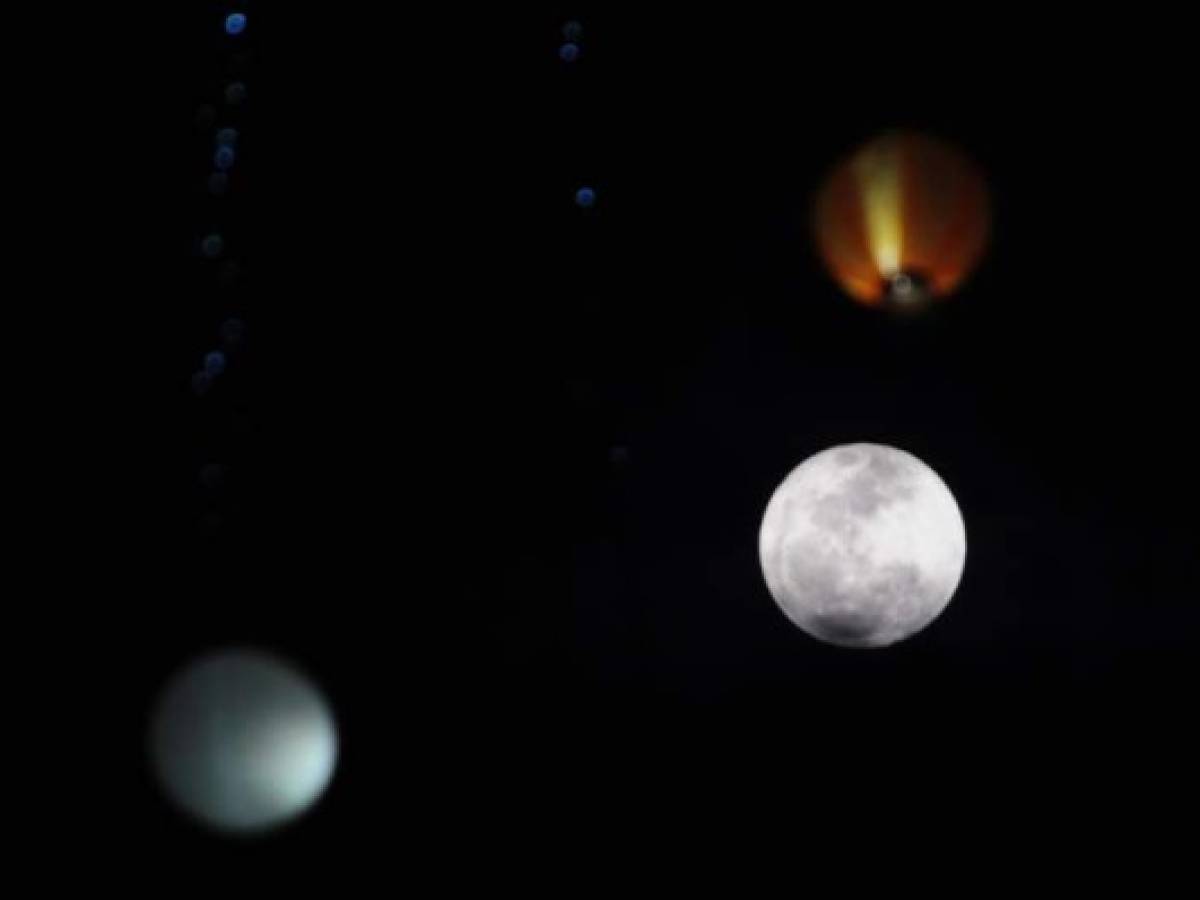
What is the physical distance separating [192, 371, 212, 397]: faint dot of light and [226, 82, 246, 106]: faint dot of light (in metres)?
0.88

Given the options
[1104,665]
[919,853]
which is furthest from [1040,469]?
[919,853]

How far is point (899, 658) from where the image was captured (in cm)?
446

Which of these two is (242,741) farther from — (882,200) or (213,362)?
(882,200)

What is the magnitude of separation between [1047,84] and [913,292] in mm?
770

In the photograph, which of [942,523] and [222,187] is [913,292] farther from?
[222,187]

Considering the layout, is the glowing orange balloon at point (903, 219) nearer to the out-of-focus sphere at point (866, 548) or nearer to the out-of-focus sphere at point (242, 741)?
the out-of-focus sphere at point (866, 548)

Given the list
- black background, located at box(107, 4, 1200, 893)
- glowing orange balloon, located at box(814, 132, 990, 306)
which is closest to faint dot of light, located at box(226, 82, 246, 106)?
black background, located at box(107, 4, 1200, 893)

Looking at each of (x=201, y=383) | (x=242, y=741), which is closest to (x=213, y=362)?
(x=201, y=383)

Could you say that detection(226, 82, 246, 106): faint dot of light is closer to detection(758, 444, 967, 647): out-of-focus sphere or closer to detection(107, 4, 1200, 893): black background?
detection(107, 4, 1200, 893): black background

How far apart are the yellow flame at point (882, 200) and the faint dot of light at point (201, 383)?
88.0 inches

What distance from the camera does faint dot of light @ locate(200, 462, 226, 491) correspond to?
14.1 feet

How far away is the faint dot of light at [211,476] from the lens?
429 cm

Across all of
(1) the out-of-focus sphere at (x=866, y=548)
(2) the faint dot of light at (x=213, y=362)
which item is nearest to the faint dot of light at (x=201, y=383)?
(2) the faint dot of light at (x=213, y=362)

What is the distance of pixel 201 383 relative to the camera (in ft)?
13.7
